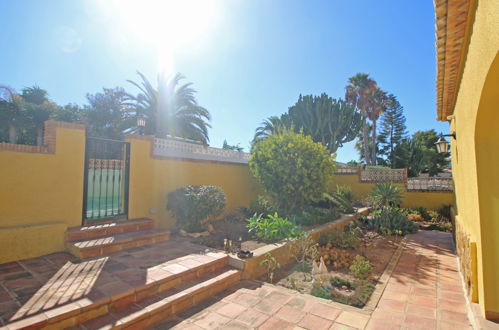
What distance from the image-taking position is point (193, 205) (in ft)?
18.3

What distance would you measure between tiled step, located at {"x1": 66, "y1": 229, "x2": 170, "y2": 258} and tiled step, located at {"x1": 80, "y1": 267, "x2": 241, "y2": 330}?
1.78m

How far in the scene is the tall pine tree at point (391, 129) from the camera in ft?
93.3

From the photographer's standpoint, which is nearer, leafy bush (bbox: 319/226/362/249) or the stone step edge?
the stone step edge

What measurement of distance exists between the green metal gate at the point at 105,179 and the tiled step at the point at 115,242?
0.75 m

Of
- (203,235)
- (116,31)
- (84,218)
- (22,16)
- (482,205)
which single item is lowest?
(203,235)

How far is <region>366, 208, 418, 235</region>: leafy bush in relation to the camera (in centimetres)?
743

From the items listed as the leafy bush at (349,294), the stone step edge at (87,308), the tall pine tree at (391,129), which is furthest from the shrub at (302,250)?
the tall pine tree at (391,129)

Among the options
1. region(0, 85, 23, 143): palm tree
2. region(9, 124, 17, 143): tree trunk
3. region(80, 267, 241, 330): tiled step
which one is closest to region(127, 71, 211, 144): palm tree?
region(0, 85, 23, 143): palm tree

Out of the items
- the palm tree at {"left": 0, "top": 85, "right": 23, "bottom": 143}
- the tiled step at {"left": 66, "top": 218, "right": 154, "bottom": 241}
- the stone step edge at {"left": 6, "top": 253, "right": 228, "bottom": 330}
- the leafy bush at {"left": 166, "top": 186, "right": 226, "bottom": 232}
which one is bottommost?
the stone step edge at {"left": 6, "top": 253, "right": 228, "bottom": 330}

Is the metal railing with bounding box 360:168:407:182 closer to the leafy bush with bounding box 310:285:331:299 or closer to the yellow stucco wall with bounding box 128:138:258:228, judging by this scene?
the yellow stucco wall with bounding box 128:138:258:228

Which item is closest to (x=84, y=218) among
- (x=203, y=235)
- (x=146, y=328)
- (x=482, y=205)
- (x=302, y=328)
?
(x=203, y=235)

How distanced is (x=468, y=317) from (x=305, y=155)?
5.04 m

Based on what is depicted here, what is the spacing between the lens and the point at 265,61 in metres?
8.24

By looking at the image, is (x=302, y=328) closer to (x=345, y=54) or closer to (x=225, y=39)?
(x=225, y=39)
